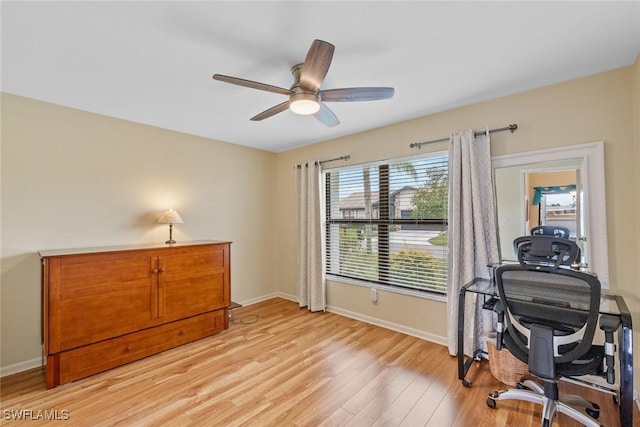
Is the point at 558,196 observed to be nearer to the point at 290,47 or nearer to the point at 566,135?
the point at 566,135

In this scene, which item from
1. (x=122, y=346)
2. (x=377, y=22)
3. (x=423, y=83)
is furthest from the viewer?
(x=122, y=346)

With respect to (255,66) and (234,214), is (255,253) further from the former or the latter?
(255,66)

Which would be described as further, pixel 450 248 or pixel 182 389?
pixel 450 248

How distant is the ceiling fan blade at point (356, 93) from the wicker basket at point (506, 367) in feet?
7.00

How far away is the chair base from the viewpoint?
5.41ft

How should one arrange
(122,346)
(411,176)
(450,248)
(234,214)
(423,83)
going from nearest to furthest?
1. (423,83)
2. (122,346)
3. (450,248)
4. (411,176)
5. (234,214)

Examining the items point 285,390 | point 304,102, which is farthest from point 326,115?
point 285,390

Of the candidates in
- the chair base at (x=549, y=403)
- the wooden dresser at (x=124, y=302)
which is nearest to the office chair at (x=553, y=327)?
the chair base at (x=549, y=403)

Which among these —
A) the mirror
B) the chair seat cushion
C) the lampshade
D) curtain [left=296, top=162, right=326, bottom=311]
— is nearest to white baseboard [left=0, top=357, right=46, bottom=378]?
the lampshade

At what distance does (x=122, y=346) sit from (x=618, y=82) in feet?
15.2

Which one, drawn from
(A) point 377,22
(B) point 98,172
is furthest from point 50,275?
(A) point 377,22

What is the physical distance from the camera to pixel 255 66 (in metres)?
2.03

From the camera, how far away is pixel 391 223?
340 cm

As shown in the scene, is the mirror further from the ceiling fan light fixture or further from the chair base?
the ceiling fan light fixture
